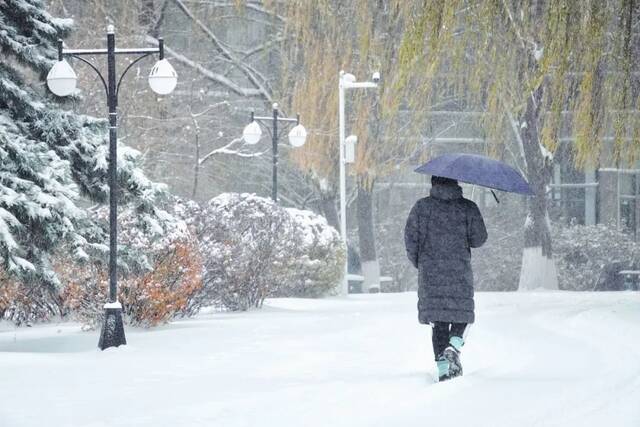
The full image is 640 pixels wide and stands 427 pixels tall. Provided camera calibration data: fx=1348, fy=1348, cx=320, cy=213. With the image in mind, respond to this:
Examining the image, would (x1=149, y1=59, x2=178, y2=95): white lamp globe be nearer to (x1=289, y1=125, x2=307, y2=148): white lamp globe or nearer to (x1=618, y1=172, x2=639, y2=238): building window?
(x1=289, y1=125, x2=307, y2=148): white lamp globe

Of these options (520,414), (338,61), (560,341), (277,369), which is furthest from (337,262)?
(520,414)

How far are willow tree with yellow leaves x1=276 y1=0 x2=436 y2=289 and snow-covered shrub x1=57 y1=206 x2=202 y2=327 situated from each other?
10.8 metres

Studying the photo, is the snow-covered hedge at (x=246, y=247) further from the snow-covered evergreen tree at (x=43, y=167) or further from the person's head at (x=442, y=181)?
the person's head at (x=442, y=181)

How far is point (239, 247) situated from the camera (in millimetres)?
23594

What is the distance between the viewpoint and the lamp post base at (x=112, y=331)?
52.0ft

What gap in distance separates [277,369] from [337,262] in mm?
17313

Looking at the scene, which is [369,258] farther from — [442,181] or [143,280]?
[442,181]

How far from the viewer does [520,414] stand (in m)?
9.45

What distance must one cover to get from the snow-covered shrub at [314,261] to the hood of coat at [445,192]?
669 inches

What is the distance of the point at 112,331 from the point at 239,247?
783cm

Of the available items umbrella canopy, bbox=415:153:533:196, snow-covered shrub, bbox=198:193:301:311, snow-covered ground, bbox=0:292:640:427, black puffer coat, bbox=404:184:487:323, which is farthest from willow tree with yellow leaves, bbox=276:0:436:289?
black puffer coat, bbox=404:184:487:323

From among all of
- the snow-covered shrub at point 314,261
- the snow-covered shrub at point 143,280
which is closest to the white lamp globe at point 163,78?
the snow-covered shrub at point 143,280

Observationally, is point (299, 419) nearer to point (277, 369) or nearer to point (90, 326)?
point (277, 369)

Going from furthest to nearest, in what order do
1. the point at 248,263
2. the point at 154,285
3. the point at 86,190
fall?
1. the point at 248,263
2. the point at 154,285
3. the point at 86,190
